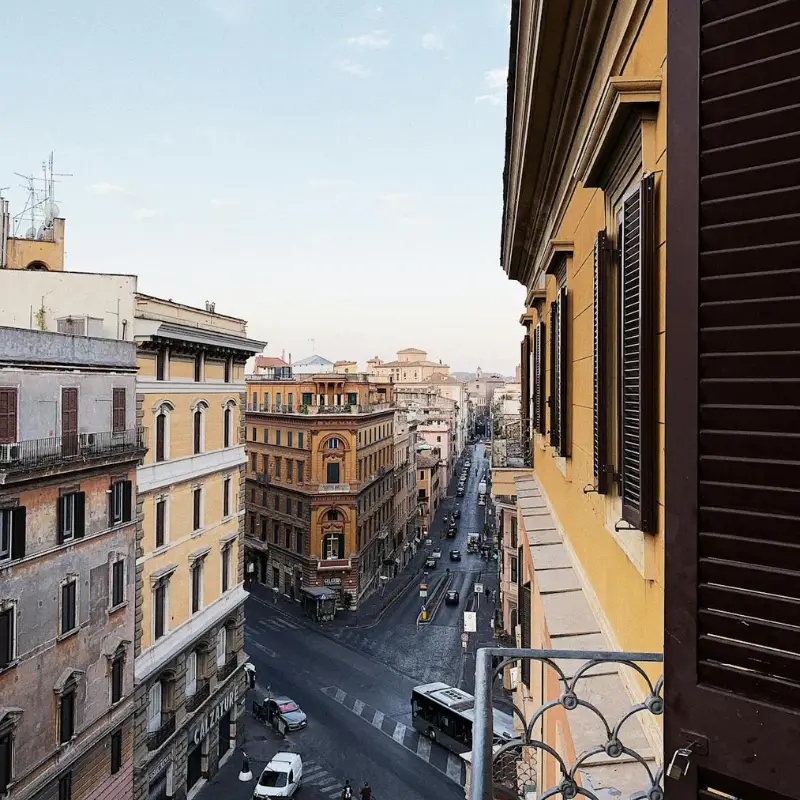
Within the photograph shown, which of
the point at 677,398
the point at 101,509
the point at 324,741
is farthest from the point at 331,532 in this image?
the point at 677,398

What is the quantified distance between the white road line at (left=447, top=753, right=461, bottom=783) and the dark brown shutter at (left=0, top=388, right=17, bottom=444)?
16176 mm

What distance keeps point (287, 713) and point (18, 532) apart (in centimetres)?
1436

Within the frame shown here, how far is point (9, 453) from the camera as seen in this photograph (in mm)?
13570

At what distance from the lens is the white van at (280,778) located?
64.1 feet

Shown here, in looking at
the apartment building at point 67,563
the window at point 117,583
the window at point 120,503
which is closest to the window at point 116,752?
the apartment building at point 67,563

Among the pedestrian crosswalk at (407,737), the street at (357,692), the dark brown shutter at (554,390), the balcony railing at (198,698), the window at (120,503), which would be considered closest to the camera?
the dark brown shutter at (554,390)

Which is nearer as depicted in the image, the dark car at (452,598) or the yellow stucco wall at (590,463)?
the yellow stucco wall at (590,463)

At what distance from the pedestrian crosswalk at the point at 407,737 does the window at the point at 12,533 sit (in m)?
14.3

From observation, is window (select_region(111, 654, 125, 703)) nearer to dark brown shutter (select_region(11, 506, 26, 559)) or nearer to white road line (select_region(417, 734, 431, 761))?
dark brown shutter (select_region(11, 506, 26, 559))

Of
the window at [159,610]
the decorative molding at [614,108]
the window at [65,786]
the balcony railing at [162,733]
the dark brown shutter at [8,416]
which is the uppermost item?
the decorative molding at [614,108]

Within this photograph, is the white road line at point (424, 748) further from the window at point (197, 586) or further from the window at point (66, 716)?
the window at point (66, 716)

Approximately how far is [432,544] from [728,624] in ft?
187

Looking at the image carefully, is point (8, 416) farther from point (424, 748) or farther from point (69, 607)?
point (424, 748)

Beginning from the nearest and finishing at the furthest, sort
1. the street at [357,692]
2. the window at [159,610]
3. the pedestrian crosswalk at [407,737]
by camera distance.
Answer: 1. the window at [159,610]
2. the street at [357,692]
3. the pedestrian crosswalk at [407,737]
